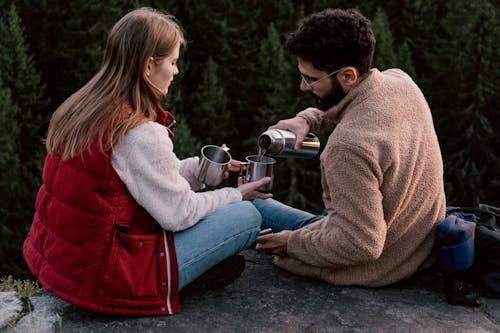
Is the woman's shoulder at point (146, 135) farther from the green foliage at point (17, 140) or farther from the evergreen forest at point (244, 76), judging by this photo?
the green foliage at point (17, 140)

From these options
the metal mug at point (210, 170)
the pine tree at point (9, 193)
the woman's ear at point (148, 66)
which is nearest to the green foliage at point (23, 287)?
the metal mug at point (210, 170)

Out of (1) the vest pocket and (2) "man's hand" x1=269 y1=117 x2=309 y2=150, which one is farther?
(2) "man's hand" x1=269 y1=117 x2=309 y2=150

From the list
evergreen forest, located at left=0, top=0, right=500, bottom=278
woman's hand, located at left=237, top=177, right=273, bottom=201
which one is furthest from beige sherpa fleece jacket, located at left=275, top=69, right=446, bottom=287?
evergreen forest, located at left=0, top=0, right=500, bottom=278

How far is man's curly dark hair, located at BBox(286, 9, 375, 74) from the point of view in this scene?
9.19ft

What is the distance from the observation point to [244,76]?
54.2ft

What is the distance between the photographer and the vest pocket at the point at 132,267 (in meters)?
2.66

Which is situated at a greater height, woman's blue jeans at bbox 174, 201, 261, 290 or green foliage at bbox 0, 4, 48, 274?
woman's blue jeans at bbox 174, 201, 261, 290

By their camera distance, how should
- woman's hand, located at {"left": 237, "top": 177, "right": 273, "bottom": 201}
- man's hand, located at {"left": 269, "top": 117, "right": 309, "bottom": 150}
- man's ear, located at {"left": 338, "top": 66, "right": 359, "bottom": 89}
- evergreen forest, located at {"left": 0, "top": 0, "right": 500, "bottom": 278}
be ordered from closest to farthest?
man's ear, located at {"left": 338, "top": 66, "right": 359, "bottom": 89}
woman's hand, located at {"left": 237, "top": 177, "right": 273, "bottom": 201}
man's hand, located at {"left": 269, "top": 117, "right": 309, "bottom": 150}
evergreen forest, located at {"left": 0, "top": 0, "right": 500, "bottom": 278}

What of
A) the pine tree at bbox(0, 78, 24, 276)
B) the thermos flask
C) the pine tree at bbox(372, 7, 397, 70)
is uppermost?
the thermos flask

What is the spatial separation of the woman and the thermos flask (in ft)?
1.63

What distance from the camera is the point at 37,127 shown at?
14.7m

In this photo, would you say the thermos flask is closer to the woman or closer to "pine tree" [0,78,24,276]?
the woman

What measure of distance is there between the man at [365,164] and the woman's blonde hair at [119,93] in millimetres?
600

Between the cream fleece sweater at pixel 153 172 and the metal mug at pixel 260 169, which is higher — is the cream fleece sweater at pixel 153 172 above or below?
above
